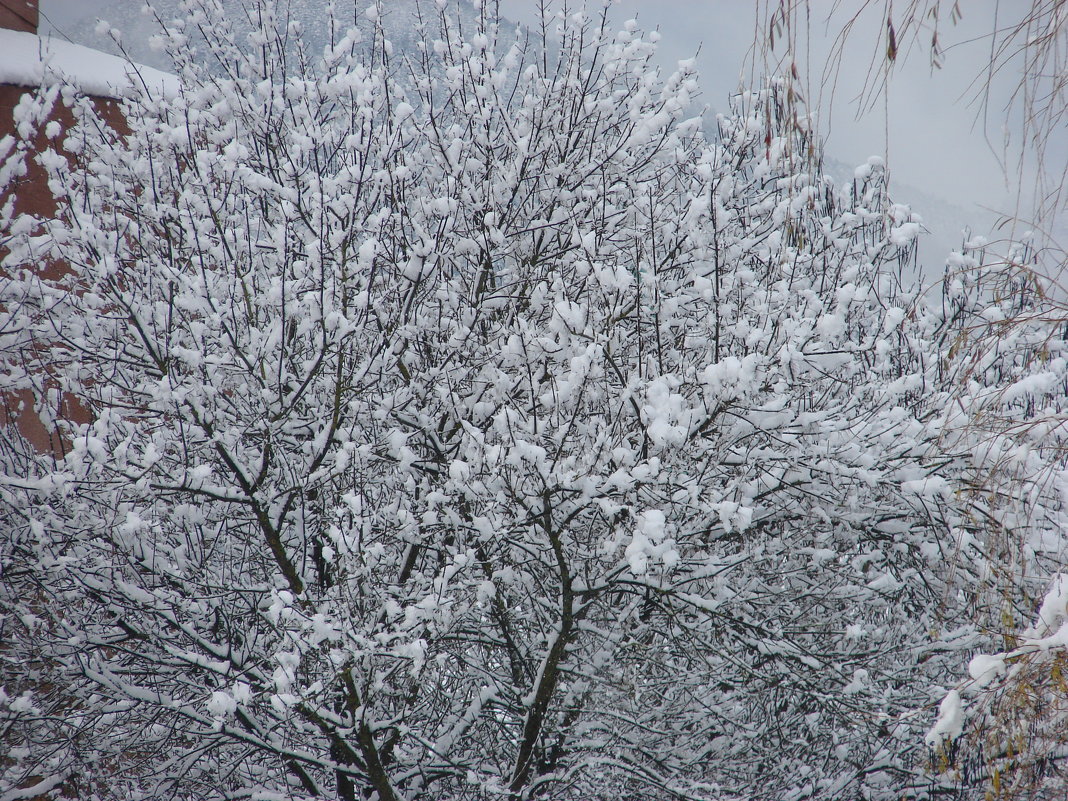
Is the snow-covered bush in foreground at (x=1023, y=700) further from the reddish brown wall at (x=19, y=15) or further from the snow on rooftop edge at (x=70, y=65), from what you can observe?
the reddish brown wall at (x=19, y=15)

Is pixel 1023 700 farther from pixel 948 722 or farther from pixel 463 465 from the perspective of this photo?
pixel 463 465

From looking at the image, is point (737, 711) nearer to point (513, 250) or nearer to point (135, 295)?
point (513, 250)

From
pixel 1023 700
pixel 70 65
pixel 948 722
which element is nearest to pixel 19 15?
pixel 70 65


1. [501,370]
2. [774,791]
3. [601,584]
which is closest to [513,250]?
[501,370]

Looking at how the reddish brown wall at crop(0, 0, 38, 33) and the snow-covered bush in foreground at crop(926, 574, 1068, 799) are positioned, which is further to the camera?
the reddish brown wall at crop(0, 0, 38, 33)

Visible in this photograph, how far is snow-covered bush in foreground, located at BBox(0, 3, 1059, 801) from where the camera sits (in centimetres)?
472

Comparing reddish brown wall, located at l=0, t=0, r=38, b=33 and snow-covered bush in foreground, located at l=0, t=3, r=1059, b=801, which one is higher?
reddish brown wall, located at l=0, t=0, r=38, b=33

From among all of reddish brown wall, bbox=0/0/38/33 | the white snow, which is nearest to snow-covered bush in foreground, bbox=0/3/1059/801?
the white snow

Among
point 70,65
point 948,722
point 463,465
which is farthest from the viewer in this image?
point 70,65

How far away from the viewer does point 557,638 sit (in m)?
→ 5.16

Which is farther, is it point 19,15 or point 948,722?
point 19,15

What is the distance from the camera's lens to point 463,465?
13.7 feet

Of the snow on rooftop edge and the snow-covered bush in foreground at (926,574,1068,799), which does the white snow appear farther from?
the snow on rooftop edge

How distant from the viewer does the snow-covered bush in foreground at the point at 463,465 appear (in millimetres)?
4723
